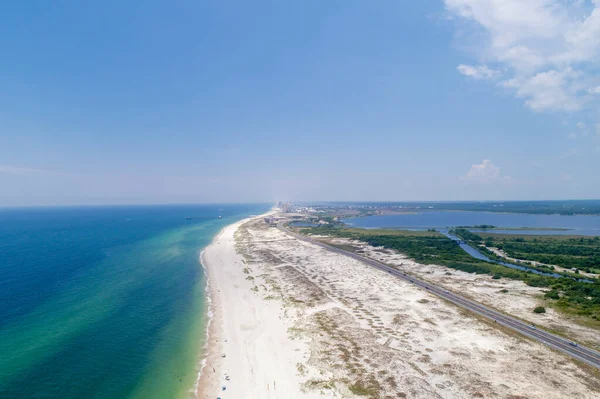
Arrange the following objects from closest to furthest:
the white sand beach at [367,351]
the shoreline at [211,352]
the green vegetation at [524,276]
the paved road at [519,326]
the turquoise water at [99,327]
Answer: the white sand beach at [367,351] → the shoreline at [211,352] → the turquoise water at [99,327] → the paved road at [519,326] → the green vegetation at [524,276]

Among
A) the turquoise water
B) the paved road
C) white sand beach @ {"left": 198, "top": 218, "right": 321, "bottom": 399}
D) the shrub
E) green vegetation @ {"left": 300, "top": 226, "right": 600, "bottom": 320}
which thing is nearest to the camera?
white sand beach @ {"left": 198, "top": 218, "right": 321, "bottom": 399}

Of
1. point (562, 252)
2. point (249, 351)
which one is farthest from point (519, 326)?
point (562, 252)

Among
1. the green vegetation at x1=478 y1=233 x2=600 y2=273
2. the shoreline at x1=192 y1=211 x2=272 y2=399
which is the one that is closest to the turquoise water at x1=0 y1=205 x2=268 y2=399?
the shoreline at x1=192 y1=211 x2=272 y2=399

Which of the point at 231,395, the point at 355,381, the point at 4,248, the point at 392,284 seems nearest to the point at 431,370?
the point at 355,381

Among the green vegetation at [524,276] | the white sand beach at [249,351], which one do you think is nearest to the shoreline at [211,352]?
the white sand beach at [249,351]

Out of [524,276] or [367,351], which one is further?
[524,276]

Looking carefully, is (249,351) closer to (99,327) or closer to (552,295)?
(99,327)

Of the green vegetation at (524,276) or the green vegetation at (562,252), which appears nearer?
the green vegetation at (524,276)

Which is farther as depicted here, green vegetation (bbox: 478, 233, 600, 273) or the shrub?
green vegetation (bbox: 478, 233, 600, 273)

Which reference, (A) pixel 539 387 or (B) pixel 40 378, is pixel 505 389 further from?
(B) pixel 40 378

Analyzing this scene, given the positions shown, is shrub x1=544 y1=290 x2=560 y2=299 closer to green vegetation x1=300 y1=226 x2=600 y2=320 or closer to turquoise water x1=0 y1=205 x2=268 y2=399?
green vegetation x1=300 y1=226 x2=600 y2=320

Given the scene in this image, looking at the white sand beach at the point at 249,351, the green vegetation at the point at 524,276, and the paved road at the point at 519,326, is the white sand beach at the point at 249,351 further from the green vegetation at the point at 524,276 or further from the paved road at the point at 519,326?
the green vegetation at the point at 524,276
